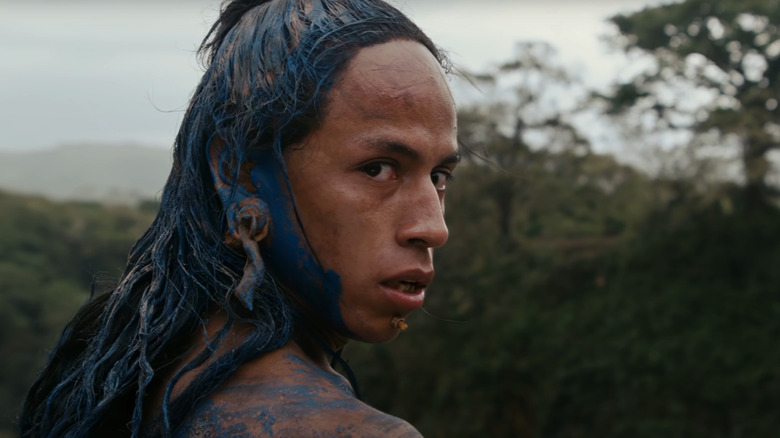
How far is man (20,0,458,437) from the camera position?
6.82 feet

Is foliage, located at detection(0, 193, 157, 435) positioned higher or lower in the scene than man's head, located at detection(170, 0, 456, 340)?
lower

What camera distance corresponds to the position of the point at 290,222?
2139 mm

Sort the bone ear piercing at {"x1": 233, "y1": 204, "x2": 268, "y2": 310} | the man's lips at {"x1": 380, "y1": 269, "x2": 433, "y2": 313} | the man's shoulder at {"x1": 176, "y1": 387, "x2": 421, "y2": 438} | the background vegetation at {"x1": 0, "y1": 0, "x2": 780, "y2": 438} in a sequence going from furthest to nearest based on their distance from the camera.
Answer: the background vegetation at {"x1": 0, "y1": 0, "x2": 780, "y2": 438}
the man's lips at {"x1": 380, "y1": 269, "x2": 433, "y2": 313}
the bone ear piercing at {"x1": 233, "y1": 204, "x2": 268, "y2": 310}
the man's shoulder at {"x1": 176, "y1": 387, "x2": 421, "y2": 438}

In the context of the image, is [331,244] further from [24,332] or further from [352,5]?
[24,332]

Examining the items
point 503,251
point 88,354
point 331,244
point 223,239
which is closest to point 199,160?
point 223,239

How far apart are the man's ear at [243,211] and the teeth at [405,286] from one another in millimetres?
303

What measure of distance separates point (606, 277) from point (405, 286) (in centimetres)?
2183

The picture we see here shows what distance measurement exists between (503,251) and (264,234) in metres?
21.9

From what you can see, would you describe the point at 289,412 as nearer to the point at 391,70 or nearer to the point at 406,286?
the point at 406,286

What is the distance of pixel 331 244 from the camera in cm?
213

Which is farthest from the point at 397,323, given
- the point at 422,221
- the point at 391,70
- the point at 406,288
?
the point at 391,70

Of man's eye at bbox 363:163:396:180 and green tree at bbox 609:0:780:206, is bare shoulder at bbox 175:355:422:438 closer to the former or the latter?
man's eye at bbox 363:163:396:180

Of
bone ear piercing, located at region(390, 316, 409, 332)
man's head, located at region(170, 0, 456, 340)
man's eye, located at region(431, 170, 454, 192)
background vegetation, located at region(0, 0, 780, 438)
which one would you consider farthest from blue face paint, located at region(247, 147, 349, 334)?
background vegetation, located at region(0, 0, 780, 438)

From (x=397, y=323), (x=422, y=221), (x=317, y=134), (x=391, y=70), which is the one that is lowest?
(x=397, y=323)
